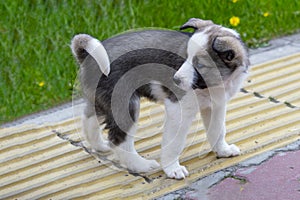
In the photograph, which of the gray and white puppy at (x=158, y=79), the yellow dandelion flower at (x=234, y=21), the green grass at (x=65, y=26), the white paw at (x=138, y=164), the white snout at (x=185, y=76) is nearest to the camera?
the white snout at (x=185, y=76)

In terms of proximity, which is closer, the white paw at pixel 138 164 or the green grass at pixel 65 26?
the white paw at pixel 138 164

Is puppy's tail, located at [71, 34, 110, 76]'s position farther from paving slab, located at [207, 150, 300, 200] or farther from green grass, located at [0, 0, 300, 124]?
green grass, located at [0, 0, 300, 124]

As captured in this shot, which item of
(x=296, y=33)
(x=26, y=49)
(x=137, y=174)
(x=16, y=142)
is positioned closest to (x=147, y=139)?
(x=137, y=174)

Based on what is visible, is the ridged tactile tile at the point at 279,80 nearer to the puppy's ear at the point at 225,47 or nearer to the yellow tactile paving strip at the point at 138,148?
the yellow tactile paving strip at the point at 138,148

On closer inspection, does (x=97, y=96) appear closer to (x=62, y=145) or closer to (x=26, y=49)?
(x=62, y=145)

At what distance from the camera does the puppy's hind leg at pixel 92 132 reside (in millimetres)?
3762

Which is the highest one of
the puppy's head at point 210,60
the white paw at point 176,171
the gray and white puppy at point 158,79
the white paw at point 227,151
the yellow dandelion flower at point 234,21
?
the puppy's head at point 210,60

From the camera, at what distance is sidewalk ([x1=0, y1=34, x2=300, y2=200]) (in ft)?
11.4

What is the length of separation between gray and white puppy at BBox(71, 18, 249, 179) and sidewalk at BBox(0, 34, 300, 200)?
0.17 m

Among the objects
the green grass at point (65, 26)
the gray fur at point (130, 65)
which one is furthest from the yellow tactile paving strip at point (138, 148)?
the green grass at point (65, 26)

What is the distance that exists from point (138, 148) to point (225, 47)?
952mm

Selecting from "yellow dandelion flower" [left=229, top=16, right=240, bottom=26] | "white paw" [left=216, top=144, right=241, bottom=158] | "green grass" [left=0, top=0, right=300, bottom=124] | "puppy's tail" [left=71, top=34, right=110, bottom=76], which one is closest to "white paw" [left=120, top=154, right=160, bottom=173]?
"white paw" [left=216, top=144, right=241, bottom=158]

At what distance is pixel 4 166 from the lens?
380 centimetres

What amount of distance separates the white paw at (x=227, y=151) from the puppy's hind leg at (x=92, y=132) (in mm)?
643
